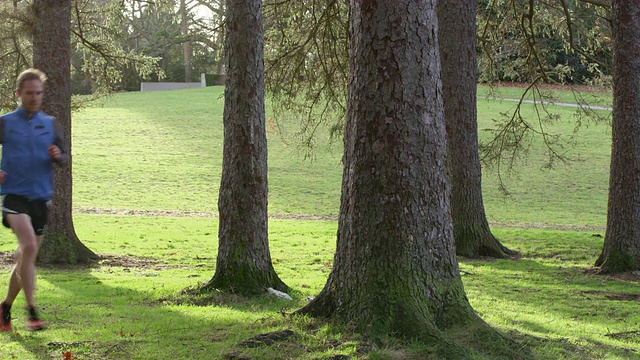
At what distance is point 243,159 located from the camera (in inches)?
340

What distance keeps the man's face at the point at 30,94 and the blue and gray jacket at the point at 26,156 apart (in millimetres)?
49

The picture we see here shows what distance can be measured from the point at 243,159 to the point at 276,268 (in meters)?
4.44

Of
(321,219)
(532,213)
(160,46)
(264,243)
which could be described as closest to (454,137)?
(264,243)

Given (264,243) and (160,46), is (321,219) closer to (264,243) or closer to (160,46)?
(264,243)

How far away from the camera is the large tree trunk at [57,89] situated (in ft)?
39.3

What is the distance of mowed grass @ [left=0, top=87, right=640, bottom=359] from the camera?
19.3ft

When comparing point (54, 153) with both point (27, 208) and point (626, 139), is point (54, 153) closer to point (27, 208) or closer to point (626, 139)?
point (27, 208)

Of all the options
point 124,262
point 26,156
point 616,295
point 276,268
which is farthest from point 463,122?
point 26,156

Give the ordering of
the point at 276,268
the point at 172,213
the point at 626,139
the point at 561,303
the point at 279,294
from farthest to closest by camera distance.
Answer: the point at 172,213, the point at 276,268, the point at 626,139, the point at 561,303, the point at 279,294

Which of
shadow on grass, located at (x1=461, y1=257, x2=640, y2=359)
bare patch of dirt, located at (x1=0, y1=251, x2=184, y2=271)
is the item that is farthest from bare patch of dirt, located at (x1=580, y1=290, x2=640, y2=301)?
bare patch of dirt, located at (x1=0, y1=251, x2=184, y2=271)

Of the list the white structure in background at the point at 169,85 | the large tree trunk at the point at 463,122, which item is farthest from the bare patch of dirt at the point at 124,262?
the white structure in background at the point at 169,85

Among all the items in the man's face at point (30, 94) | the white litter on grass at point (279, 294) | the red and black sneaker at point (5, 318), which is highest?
the man's face at point (30, 94)

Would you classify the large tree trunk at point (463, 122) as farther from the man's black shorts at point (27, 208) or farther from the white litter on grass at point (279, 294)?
the man's black shorts at point (27, 208)

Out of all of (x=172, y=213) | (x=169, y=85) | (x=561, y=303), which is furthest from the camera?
(x=169, y=85)
